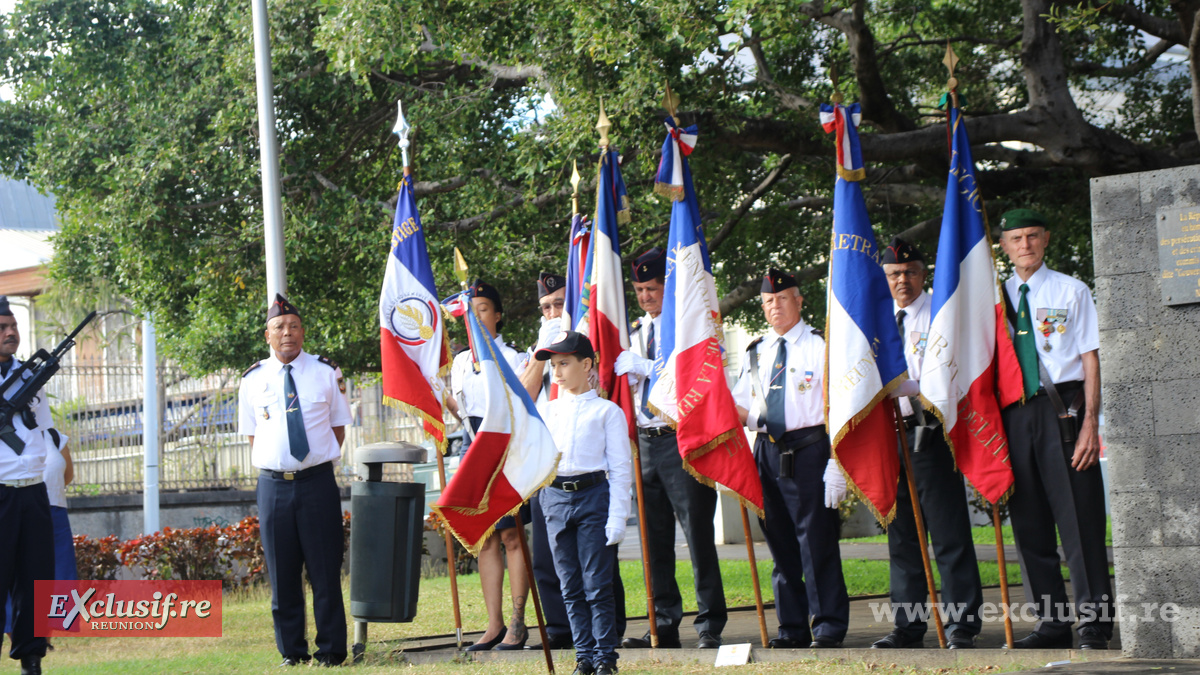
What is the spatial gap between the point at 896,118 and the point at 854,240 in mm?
4052

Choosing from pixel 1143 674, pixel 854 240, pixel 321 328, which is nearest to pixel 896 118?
pixel 854 240

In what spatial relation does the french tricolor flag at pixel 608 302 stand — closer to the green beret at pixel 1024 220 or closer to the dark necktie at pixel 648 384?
the dark necktie at pixel 648 384

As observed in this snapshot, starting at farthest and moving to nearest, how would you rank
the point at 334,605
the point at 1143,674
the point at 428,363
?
1. the point at 428,363
2. the point at 334,605
3. the point at 1143,674

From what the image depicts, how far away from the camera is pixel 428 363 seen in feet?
26.5

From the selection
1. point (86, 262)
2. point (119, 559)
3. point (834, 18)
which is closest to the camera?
point (834, 18)

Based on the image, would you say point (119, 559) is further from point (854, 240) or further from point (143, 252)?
point (854, 240)

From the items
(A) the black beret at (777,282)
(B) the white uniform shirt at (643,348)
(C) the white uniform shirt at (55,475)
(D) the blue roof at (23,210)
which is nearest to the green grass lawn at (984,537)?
(B) the white uniform shirt at (643,348)

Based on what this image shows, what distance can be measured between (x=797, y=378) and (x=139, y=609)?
5317mm

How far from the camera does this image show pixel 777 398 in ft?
22.0

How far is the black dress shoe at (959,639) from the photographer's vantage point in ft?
20.3

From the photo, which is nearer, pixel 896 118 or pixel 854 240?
pixel 854 240

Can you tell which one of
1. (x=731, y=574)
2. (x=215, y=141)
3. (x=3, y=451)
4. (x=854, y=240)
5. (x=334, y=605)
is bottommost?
(x=731, y=574)

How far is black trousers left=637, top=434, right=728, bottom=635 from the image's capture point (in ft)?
22.6

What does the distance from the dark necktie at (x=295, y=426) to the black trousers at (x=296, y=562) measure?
0.20 meters
